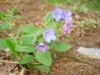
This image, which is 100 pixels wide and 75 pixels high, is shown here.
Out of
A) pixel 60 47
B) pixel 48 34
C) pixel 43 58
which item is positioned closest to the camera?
pixel 48 34

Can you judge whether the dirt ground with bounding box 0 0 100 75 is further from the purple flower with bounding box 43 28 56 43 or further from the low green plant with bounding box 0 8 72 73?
the purple flower with bounding box 43 28 56 43

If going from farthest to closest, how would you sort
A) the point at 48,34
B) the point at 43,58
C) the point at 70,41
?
the point at 70,41, the point at 43,58, the point at 48,34

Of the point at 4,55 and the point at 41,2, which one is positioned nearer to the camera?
the point at 4,55

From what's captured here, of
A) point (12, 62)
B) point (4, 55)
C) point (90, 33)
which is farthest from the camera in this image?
point (90, 33)

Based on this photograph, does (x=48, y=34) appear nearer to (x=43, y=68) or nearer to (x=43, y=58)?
(x=43, y=58)

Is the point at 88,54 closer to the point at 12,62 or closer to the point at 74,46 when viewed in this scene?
the point at 74,46

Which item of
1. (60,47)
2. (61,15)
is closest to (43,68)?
(60,47)

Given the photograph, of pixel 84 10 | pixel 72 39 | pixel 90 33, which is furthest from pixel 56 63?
pixel 84 10

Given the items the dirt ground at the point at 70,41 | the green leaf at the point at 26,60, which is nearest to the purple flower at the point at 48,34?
the green leaf at the point at 26,60
